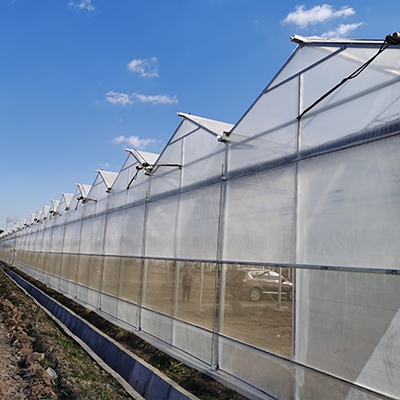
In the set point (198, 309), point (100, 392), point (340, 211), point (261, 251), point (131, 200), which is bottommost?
point (100, 392)

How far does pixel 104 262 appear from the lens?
13633mm

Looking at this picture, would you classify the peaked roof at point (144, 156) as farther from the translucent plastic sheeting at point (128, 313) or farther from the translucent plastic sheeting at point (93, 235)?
the translucent plastic sheeting at point (128, 313)

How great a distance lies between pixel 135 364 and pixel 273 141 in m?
4.79

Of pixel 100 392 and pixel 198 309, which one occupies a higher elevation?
pixel 198 309

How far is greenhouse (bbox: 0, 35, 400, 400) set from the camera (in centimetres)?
452

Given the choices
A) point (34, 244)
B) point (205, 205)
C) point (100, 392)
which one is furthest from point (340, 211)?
point (34, 244)

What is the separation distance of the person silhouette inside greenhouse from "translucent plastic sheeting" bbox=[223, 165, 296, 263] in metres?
1.47

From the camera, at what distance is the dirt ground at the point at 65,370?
6273 mm

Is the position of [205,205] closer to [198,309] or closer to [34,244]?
[198,309]

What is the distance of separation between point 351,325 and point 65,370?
5.27 metres

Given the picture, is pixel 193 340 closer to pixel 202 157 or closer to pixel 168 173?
A: pixel 202 157

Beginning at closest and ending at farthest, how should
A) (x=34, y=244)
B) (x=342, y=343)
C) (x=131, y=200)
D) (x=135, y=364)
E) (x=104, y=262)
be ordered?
(x=342, y=343), (x=135, y=364), (x=131, y=200), (x=104, y=262), (x=34, y=244)

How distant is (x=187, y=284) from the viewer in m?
8.41

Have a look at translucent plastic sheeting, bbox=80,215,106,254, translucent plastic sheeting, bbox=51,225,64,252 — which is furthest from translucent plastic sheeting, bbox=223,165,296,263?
translucent plastic sheeting, bbox=51,225,64,252
